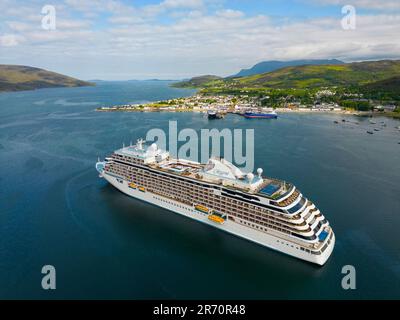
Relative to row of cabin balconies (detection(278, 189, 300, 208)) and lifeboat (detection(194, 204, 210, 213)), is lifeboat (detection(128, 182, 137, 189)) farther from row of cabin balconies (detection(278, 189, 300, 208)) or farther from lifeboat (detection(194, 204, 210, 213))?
row of cabin balconies (detection(278, 189, 300, 208))

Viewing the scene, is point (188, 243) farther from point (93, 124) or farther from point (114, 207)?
point (93, 124)

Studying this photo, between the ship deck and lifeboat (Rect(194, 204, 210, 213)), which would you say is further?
lifeboat (Rect(194, 204, 210, 213))

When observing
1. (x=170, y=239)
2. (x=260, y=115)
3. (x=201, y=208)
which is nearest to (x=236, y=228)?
(x=201, y=208)

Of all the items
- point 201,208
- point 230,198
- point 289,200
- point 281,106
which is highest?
point 281,106

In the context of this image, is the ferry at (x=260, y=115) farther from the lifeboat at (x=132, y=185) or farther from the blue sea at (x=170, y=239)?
the lifeboat at (x=132, y=185)

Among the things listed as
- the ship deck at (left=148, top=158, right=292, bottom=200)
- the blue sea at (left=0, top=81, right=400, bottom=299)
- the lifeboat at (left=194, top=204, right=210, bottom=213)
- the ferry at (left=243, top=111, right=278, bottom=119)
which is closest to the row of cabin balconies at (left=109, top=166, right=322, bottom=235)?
the lifeboat at (left=194, top=204, right=210, bottom=213)

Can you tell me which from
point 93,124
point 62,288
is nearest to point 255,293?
point 62,288

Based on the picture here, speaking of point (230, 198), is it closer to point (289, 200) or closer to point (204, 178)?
point (204, 178)
